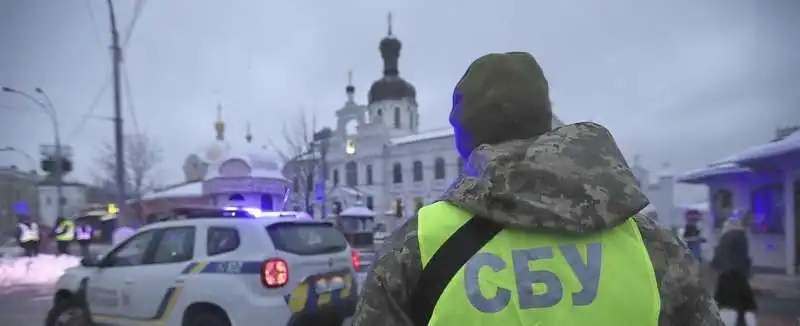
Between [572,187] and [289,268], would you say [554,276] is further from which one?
[289,268]

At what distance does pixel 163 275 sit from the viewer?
22.5 feet

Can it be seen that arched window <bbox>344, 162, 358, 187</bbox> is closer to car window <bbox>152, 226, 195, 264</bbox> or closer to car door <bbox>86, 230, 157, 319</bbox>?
car door <bbox>86, 230, 157, 319</bbox>

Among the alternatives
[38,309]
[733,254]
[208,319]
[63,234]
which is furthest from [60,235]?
[733,254]

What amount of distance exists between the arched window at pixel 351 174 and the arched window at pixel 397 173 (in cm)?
419

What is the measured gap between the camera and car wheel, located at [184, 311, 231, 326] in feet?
20.9

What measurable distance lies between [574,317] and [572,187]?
11.1 inches

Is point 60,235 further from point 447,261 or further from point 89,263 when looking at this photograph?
point 447,261

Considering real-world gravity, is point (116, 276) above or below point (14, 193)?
above

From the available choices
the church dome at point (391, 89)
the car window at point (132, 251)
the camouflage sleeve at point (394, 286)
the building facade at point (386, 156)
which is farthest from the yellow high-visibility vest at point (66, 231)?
the church dome at point (391, 89)

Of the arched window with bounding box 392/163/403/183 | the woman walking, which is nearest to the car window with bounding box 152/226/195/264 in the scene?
the woman walking

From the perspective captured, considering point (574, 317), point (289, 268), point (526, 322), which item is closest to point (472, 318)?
point (526, 322)

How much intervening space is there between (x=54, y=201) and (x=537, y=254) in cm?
5895

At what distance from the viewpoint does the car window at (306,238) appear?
6.59 meters

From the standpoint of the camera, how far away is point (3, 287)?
16406mm
